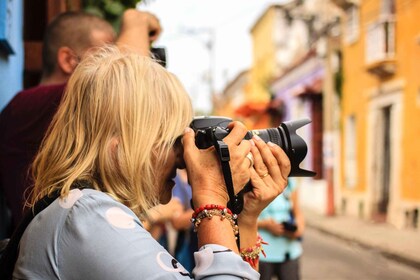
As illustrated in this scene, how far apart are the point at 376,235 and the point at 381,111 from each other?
414 cm

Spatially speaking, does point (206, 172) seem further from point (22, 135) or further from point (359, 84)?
point (359, 84)

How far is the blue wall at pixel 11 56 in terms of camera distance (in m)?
2.44

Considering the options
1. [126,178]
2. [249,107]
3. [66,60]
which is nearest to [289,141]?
[126,178]

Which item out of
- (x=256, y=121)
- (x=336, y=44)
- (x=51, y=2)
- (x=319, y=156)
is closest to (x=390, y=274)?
(x=256, y=121)

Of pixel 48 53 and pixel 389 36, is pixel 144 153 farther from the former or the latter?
pixel 389 36

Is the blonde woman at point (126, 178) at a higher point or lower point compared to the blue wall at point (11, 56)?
lower

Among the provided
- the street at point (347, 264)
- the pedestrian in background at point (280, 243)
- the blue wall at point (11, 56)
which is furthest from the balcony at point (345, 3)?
the blue wall at point (11, 56)

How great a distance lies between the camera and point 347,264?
366 inches

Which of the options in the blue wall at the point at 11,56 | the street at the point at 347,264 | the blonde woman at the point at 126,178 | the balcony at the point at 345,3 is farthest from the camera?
the balcony at the point at 345,3

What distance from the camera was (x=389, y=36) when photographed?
1470 centimetres

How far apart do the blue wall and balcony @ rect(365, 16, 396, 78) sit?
12502 mm

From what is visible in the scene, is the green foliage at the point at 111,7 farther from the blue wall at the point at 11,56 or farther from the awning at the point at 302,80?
the awning at the point at 302,80

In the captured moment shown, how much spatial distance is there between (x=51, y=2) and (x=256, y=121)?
3849 mm

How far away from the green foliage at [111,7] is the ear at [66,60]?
158 cm
